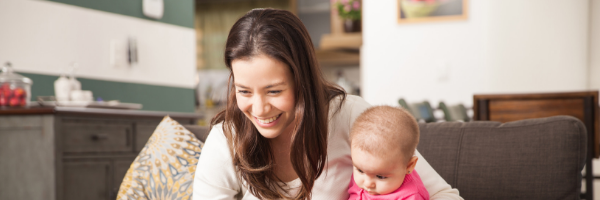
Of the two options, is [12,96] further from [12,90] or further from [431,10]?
[431,10]

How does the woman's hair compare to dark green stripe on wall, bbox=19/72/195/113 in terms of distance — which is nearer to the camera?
the woman's hair

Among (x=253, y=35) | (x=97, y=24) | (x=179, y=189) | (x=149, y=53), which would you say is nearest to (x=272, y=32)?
(x=253, y=35)

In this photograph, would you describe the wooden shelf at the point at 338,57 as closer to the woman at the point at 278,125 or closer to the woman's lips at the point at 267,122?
the woman at the point at 278,125

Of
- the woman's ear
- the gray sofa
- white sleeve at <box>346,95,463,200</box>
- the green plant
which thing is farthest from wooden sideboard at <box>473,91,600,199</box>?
the green plant

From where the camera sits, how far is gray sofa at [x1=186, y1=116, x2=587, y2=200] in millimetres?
1509

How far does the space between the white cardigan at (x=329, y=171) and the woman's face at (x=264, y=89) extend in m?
0.21

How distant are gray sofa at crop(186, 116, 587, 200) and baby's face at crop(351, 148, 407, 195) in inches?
16.3

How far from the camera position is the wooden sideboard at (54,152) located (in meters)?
2.45

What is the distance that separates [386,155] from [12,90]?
216 cm

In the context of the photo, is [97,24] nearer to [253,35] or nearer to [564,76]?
[253,35]

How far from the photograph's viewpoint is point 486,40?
428 cm

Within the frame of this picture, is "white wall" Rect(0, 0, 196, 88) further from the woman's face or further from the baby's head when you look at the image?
the baby's head

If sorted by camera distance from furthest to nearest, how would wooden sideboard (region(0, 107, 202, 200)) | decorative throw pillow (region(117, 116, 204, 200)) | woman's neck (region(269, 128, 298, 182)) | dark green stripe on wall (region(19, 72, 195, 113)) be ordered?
dark green stripe on wall (region(19, 72, 195, 113)) → wooden sideboard (region(0, 107, 202, 200)) → decorative throw pillow (region(117, 116, 204, 200)) → woman's neck (region(269, 128, 298, 182))

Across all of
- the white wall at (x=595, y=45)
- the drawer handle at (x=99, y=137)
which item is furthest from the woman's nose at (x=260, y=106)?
the white wall at (x=595, y=45)
